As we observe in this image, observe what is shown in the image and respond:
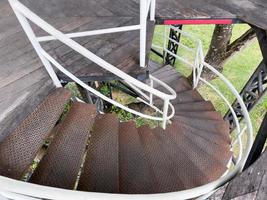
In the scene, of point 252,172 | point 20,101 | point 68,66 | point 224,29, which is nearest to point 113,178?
A: point 252,172

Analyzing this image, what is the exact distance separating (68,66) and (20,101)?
21.1 inches

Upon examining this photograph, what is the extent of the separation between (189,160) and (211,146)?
0.84 meters

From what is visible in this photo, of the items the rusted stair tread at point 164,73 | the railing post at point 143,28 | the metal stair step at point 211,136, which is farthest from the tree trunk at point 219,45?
the railing post at point 143,28

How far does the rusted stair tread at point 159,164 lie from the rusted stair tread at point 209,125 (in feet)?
3.84

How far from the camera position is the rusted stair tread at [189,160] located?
2.20m

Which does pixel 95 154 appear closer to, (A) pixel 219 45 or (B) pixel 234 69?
(A) pixel 219 45

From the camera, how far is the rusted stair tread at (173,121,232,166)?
2.96 metres

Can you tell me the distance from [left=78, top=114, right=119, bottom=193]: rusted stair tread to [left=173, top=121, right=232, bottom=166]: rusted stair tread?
1.28 meters

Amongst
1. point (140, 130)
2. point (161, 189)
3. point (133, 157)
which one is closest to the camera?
point (161, 189)

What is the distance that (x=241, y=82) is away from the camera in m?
6.87

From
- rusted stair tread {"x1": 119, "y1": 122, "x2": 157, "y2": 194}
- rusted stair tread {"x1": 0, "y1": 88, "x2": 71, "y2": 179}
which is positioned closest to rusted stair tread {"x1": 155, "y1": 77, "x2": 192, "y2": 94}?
rusted stair tread {"x1": 119, "y1": 122, "x2": 157, "y2": 194}

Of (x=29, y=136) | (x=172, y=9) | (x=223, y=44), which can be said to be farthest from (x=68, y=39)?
(x=223, y=44)

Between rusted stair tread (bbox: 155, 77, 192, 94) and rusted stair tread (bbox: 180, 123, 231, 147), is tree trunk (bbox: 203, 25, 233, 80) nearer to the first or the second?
rusted stair tread (bbox: 155, 77, 192, 94)

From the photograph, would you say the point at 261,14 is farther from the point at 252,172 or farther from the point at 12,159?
the point at 12,159
